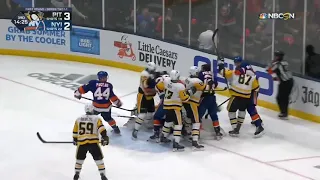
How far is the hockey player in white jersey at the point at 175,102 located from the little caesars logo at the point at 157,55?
4.79 m

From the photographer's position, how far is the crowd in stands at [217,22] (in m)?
13.9

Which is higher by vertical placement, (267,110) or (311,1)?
(311,1)

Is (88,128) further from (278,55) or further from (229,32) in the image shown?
(229,32)

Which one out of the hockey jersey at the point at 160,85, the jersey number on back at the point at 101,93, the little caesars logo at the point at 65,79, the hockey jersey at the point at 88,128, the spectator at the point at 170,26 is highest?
the spectator at the point at 170,26

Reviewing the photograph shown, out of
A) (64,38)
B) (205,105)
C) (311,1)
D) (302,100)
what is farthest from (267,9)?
(64,38)

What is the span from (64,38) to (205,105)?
292 inches

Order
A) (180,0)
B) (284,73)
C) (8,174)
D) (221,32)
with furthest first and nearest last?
(180,0) → (221,32) → (284,73) → (8,174)

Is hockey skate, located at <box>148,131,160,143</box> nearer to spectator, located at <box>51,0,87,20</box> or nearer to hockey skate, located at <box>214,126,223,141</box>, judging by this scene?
hockey skate, located at <box>214,126,223,141</box>

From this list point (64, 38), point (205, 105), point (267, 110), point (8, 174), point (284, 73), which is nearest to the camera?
point (8, 174)

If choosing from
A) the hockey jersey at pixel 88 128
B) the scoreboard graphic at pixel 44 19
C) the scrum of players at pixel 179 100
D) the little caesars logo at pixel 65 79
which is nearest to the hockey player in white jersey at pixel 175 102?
the scrum of players at pixel 179 100

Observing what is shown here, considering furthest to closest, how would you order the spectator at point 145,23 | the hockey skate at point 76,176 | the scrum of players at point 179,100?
the spectator at point 145,23
the scrum of players at point 179,100
the hockey skate at point 76,176

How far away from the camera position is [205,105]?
39.4ft

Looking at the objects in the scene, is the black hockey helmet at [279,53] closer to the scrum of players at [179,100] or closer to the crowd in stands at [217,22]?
the crowd in stands at [217,22]

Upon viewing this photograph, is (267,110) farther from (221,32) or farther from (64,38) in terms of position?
(64,38)
